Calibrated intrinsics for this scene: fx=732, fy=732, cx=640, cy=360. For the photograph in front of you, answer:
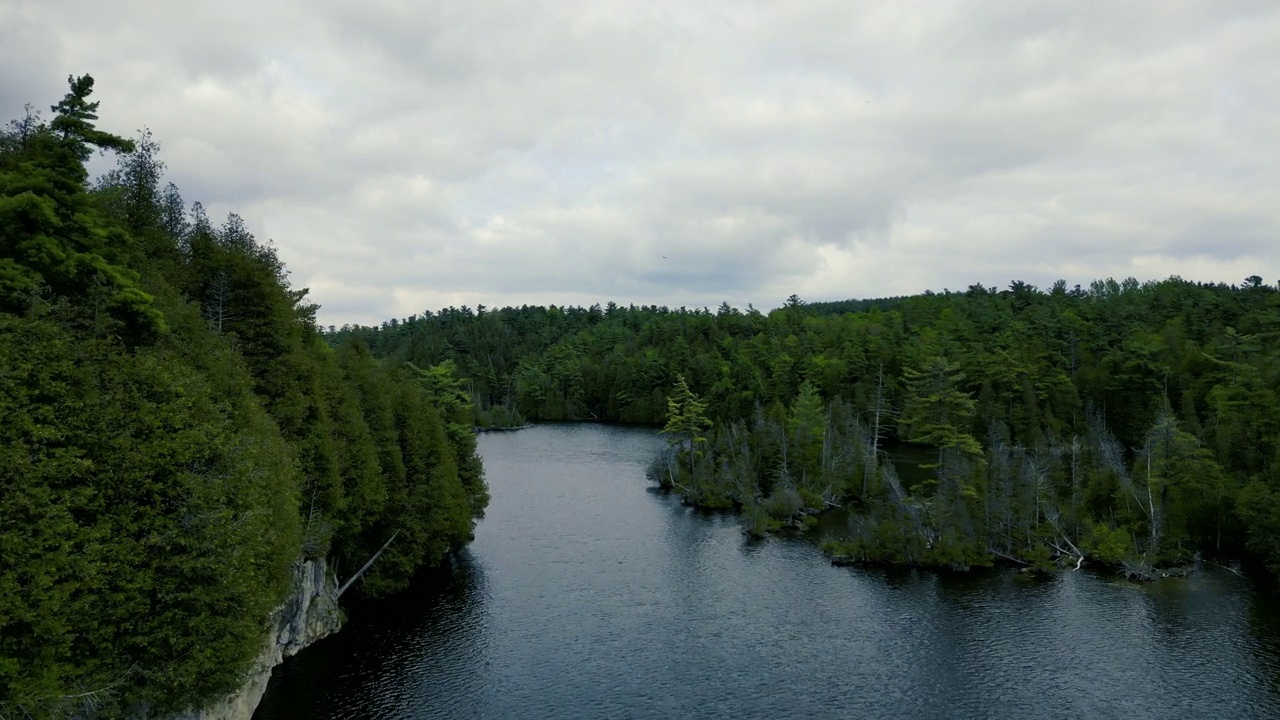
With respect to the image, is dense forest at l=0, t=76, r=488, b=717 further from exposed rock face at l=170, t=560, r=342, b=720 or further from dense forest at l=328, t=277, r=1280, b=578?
dense forest at l=328, t=277, r=1280, b=578

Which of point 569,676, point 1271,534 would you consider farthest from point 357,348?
point 1271,534

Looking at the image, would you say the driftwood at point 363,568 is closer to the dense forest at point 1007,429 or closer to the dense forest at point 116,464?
the dense forest at point 116,464

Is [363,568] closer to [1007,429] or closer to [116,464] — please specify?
[116,464]

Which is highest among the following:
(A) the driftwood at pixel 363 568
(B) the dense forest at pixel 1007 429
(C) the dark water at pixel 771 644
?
(B) the dense forest at pixel 1007 429

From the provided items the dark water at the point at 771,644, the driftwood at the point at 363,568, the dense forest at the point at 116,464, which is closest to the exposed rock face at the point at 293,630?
the driftwood at the point at 363,568

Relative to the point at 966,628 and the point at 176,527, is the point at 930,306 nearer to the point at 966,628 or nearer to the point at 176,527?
the point at 966,628

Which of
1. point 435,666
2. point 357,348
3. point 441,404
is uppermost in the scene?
point 357,348
